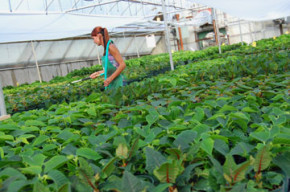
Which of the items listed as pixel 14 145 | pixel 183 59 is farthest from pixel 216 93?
pixel 183 59

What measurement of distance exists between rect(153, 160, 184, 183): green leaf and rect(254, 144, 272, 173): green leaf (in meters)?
0.24

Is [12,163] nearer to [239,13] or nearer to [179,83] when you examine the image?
[179,83]

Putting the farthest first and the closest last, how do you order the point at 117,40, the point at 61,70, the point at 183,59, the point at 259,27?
1. the point at 259,27
2. the point at 117,40
3. the point at 61,70
4. the point at 183,59

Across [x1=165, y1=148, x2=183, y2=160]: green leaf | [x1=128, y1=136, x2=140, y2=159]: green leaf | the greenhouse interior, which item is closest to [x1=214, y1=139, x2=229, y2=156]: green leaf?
the greenhouse interior

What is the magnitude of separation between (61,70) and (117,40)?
6.86 meters

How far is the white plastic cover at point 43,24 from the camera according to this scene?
22.8 feet

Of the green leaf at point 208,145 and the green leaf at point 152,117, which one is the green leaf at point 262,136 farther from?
the green leaf at point 152,117

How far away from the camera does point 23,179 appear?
0.91m

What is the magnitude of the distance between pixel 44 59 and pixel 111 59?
51.0 ft

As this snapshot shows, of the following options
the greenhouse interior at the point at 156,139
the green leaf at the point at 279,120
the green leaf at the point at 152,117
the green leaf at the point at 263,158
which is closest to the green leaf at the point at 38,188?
the greenhouse interior at the point at 156,139

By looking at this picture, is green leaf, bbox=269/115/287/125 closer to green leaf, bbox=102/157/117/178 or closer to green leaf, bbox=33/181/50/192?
green leaf, bbox=102/157/117/178

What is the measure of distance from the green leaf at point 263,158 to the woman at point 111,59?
3409 millimetres

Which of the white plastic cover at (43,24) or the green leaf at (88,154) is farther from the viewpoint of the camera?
the white plastic cover at (43,24)

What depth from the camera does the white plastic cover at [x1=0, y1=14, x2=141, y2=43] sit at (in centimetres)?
A: 695
